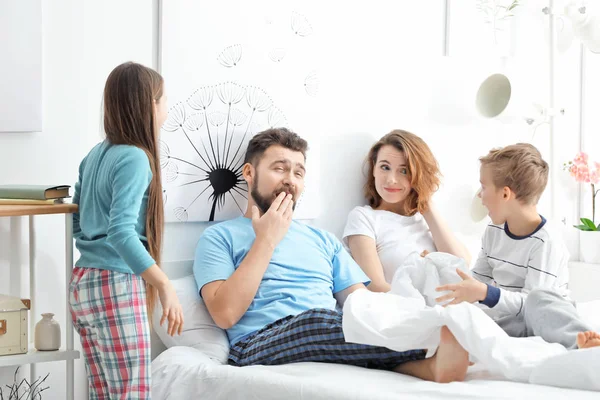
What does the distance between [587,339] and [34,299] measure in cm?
129

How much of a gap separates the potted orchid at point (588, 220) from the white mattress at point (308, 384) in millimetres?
1613

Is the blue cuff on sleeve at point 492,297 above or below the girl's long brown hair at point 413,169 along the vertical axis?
below

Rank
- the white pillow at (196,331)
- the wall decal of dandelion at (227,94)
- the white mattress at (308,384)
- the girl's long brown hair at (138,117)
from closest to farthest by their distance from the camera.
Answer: the white mattress at (308,384), the girl's long brown hair at (138,117), the white pillow at (196,331), the wall decal of dandelion at (227,94)

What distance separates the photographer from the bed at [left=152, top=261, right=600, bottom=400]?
54.4 inches

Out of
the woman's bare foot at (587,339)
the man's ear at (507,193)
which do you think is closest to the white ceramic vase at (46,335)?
the woman's bare foot at (587,339)

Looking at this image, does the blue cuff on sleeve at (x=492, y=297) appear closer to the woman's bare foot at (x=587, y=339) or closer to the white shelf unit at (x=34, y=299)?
the woman's bare foot at (x=587, y=339)

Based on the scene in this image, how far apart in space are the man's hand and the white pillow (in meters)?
0.24

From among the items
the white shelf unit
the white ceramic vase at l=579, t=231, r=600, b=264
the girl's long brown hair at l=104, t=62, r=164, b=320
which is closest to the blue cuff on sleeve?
the girl's long brown hair at l=104, t=62, r=164, b=320

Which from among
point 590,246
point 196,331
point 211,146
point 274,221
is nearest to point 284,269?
point 274,221

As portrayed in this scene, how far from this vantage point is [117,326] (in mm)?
1552

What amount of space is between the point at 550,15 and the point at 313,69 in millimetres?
1324

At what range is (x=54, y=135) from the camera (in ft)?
6.07

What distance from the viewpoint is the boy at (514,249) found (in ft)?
5.82

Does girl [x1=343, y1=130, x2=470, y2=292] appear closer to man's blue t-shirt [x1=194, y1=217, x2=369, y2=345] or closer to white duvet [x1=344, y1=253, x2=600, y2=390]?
man's blue t-shirt [x1=194, y1=217, x2=369, y2=345]
